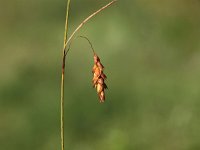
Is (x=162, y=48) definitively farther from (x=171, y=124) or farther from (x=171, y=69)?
(x=171, y=124)

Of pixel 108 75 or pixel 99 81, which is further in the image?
pixel 108 75

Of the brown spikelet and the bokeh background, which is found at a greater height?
the bokeh background

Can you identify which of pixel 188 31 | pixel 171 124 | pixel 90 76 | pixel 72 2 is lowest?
pixel 171 124

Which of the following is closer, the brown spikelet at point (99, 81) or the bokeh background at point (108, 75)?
the brown spikelet at point (99, 81)

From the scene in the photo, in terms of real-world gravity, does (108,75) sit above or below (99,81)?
above

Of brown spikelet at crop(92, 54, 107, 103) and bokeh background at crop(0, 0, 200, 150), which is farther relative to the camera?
bokeh background at crop(0, 0, 200, 150)

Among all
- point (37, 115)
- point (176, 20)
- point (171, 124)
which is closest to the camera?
point (171, 124)

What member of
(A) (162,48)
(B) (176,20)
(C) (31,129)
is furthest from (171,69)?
(C) (31,129)

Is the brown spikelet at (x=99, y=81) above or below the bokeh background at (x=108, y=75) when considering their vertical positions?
below
